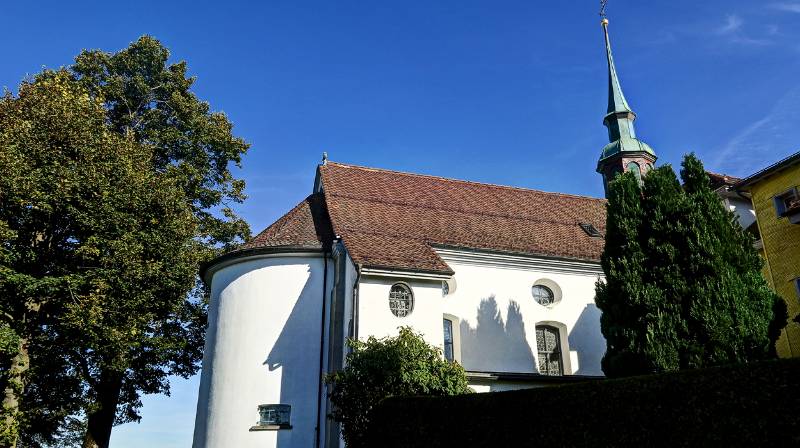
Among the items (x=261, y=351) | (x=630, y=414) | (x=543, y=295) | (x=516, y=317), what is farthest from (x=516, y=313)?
(x=630, y=414)

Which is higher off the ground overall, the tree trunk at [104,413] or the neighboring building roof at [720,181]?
the neighboring building roof at [720,181]

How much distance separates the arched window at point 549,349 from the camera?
19656 mm

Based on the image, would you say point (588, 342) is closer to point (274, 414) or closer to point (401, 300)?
point (401, 300)

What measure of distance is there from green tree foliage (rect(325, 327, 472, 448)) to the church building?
1608 millimetres

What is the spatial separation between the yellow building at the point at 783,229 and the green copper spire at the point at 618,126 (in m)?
→ 10.5

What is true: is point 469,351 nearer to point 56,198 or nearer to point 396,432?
point 396,432

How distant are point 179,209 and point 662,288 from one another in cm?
1505

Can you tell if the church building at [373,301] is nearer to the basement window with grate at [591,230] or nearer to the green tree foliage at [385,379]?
the basement window with grate at [591,230]

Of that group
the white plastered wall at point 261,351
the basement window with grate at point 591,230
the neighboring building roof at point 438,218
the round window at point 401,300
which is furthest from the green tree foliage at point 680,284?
the basement window with grate at point 591,230

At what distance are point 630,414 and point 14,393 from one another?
50.9ft

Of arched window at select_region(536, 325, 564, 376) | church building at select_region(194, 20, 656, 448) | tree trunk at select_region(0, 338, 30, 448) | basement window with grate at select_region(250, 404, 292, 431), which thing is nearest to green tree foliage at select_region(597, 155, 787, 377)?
church building at select_region(194, 20, 656, 448)

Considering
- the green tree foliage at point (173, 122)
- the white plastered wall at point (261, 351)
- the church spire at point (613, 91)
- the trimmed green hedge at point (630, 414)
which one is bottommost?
the trimmed green hedge at point (630, 414)

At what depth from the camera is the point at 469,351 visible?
60.1 feet

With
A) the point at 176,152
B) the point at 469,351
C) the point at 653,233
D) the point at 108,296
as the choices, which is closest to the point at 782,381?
the point at 653,233
